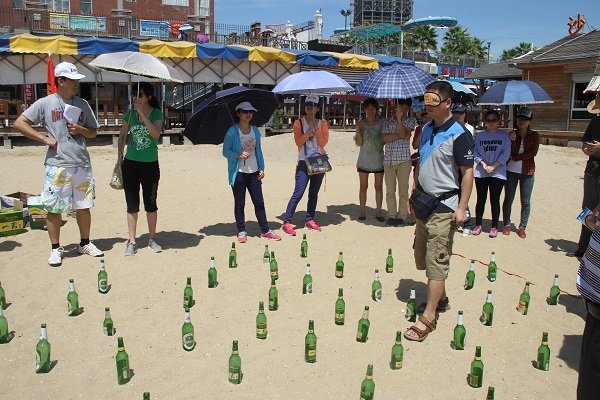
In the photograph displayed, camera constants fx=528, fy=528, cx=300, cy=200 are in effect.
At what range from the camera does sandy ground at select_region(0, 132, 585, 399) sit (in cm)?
429

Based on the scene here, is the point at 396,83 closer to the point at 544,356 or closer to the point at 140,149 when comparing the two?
the point at 140,149

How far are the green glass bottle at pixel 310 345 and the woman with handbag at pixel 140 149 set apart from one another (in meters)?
3.57

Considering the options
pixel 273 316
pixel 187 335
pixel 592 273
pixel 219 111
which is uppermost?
pixel 219 111

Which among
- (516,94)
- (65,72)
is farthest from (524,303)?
(65,72)

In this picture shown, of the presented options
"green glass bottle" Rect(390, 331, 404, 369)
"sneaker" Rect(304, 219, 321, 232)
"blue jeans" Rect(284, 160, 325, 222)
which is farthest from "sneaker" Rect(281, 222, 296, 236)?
"green glass bottle" Rect(390, 331, 404, 369)

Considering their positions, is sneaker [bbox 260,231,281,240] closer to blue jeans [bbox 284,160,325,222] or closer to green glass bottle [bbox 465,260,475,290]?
blue jeans [bbox 284,160,325,222]

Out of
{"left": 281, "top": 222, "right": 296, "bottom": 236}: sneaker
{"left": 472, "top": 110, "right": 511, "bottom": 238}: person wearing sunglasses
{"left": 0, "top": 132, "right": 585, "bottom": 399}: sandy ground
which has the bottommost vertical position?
{"left": 0, "top": 132, "right": 585, "bottom": 399}: sandy ground

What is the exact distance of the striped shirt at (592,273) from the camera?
9.21 ft

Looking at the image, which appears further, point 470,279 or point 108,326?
point 470,279

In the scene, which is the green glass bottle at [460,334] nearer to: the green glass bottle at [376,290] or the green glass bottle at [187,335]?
the green glass bottle at [376,290]

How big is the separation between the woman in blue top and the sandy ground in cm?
64

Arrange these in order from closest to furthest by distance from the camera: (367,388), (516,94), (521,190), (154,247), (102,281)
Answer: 1. (367,388)
2. (102,281)
3. (154,247)
4. (521,190)
5. (516,94)

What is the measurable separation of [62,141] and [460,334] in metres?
5.12

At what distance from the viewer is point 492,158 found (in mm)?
8500
